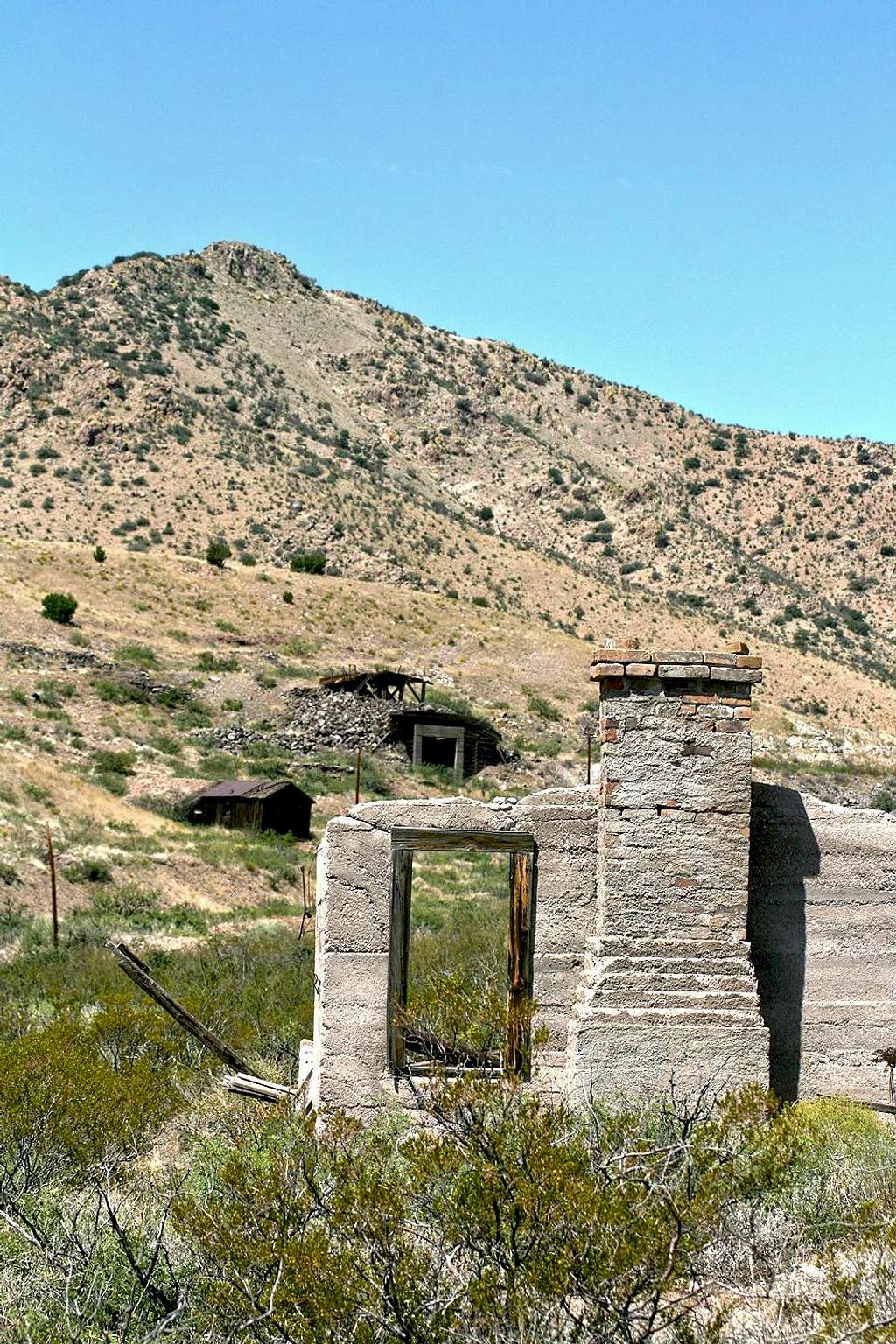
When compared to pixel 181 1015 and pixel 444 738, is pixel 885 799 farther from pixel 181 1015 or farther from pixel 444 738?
pixel 181 1015

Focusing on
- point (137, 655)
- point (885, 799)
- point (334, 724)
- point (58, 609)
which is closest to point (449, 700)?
point (334, 724)

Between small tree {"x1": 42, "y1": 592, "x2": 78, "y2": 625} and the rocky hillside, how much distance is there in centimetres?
1272

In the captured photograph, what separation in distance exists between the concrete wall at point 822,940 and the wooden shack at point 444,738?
3107cm

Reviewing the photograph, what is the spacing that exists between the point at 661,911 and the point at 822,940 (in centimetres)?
126

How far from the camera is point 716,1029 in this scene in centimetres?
898

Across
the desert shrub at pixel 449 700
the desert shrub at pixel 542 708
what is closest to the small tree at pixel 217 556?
the desert shrub at pixel 449 700

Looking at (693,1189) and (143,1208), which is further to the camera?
(143,1208)

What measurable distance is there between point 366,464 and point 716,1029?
70.0 meters

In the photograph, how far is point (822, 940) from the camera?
9.62 metres

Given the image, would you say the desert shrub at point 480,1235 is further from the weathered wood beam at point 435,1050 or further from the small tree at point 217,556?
the small tree at point 217,556

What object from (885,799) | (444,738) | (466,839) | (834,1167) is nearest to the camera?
(834,1167)

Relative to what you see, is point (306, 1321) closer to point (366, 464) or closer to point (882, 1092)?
point (882, 1092)

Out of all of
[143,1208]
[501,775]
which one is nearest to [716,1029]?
[143,1208]

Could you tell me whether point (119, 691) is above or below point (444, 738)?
above
